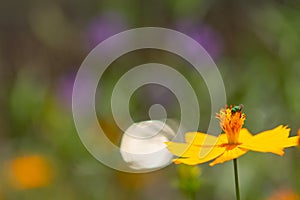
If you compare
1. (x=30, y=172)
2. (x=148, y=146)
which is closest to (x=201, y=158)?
(x=148, y=146)

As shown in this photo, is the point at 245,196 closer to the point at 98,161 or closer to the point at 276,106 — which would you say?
the point at 276,106

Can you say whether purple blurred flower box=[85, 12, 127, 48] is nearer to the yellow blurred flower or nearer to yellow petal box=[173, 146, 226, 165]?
the yellow blurred flower

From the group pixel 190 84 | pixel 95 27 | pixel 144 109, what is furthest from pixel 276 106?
pixel 95 27

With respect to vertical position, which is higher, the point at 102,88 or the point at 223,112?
the point at 102,88

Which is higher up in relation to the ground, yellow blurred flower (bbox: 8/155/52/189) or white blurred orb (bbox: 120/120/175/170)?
yellow blurred flower (bbox: 8/155/52/189)

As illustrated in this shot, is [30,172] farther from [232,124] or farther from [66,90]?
[232,124]

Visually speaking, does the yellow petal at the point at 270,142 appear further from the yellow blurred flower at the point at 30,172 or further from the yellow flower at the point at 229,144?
the yellow blurred flower at the point at 30,172

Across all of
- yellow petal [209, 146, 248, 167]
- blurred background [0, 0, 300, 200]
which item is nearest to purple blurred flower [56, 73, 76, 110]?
blurred background [0, 0, 300, 200]
